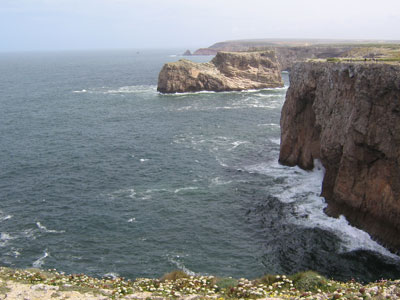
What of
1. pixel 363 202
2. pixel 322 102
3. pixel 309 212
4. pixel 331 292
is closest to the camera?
pixel 331 292

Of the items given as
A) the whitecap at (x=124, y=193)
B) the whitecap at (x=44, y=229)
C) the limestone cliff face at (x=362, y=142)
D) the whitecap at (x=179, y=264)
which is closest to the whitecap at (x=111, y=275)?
the whitecap at (x=179, y=264)

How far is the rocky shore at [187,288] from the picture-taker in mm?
24594

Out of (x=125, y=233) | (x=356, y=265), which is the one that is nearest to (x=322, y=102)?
(x=356, y=265)

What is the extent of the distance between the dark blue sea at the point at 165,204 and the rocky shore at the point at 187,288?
5844 millimetres

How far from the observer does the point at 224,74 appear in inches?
5571

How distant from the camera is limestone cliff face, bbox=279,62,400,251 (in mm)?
37125

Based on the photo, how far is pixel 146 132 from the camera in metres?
82.1

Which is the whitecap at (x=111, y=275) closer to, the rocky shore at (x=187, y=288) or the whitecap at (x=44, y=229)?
the rocky shore at (x=187, y=288)

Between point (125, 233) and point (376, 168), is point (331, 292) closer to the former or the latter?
point (376, 168)

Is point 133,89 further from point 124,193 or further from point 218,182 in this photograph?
point 124,193

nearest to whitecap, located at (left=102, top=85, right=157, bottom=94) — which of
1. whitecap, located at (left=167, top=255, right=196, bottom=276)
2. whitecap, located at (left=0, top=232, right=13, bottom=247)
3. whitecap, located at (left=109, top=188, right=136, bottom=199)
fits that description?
whitecap, located at (left=109, top=188, right=136, bottom=199)

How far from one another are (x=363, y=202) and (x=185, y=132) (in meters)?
47.4

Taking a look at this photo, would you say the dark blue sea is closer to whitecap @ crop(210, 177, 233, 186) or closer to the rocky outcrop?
whitecap @ crop(210, 177, 233, 186)

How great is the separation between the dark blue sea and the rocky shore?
19.2 feet
